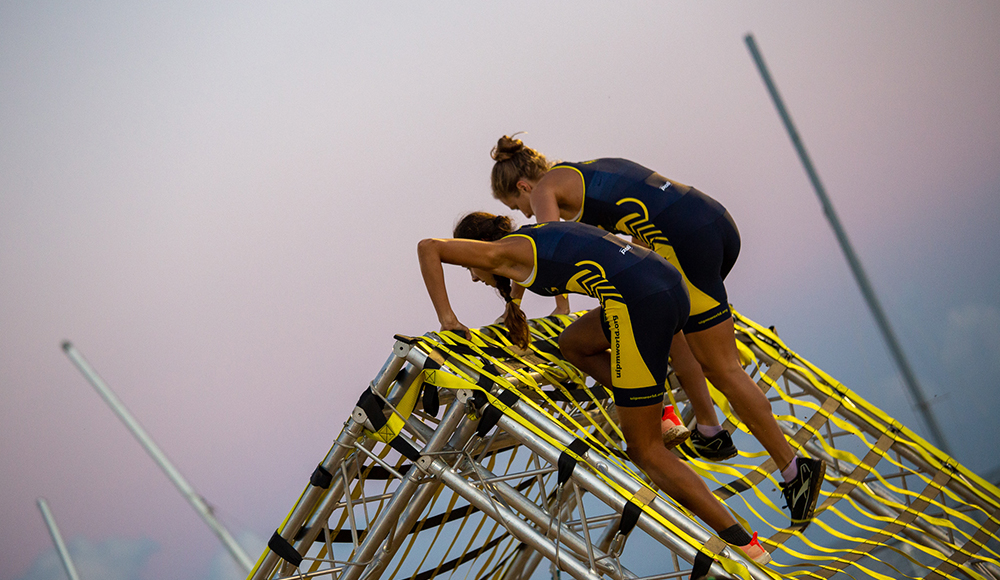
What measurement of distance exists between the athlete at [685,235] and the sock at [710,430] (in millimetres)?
64

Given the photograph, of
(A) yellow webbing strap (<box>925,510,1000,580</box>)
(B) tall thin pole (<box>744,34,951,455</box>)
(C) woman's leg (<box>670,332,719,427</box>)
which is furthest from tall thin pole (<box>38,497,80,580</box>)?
(B) tall thin pole (<box>744,34,951,455</box>)

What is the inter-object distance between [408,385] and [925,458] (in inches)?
89.9

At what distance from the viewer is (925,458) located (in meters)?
3.24

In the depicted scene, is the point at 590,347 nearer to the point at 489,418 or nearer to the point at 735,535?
the point at 489,418

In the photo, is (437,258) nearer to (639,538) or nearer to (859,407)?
(859,407)

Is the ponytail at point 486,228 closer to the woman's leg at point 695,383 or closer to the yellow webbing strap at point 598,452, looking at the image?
the yellow webbing strap at point 598,452

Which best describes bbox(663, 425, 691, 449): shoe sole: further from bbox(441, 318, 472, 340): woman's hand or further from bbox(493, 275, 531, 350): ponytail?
bbox(441, 318, 472, 340): woman's hand

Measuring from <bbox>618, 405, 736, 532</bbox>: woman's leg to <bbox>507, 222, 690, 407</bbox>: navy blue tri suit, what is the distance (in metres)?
0.05

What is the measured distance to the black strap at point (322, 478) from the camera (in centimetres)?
255

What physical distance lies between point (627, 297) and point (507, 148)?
0.83m

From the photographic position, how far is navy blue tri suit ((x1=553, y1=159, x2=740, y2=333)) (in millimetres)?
2480

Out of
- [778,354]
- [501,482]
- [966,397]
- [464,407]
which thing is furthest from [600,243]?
[966,397]

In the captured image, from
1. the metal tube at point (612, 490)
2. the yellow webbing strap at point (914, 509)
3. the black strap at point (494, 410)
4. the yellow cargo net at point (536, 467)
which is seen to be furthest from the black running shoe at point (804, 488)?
the black strap at point (494, 410)

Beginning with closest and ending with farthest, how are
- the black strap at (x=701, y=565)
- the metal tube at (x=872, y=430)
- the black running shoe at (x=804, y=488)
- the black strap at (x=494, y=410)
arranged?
the black strap at (x=701, y=565), the black strap at (x=494, y=410), the black running shoe at (x=804, y=488), the metal tube at (x=872, y=430)
